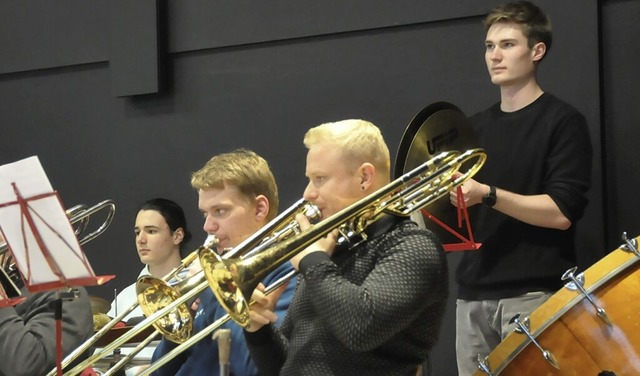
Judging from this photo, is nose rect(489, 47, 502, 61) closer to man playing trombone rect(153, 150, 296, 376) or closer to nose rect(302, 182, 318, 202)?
man playing trombone rect(153, 150, 296, 376)

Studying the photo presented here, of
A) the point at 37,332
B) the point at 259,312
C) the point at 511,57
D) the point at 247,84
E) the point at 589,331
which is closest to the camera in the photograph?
the point at 259,312

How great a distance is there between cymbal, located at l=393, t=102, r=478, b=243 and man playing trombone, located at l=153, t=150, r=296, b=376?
0.51 m

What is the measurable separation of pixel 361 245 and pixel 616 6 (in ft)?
7.14

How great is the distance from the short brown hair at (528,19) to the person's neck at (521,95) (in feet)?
0.52

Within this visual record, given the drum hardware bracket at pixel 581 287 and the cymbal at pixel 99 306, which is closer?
the drum hardware bracket at pixel 581 287

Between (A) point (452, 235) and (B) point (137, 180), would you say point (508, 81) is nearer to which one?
(A) point (452, 235)

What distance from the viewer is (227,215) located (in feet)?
9.94

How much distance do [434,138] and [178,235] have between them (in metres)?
2.02

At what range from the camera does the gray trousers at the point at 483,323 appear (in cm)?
340

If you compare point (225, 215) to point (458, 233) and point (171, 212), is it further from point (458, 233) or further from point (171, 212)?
point (171, 212)

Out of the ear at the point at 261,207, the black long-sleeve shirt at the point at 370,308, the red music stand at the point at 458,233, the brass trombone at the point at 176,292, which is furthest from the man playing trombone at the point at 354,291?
the red music stand at the point at 458,233

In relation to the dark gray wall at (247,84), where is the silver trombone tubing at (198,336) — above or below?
below

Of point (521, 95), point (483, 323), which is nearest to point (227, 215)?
point (483, 323)

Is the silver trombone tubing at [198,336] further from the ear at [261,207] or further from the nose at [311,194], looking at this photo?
the ear at [261,207]
